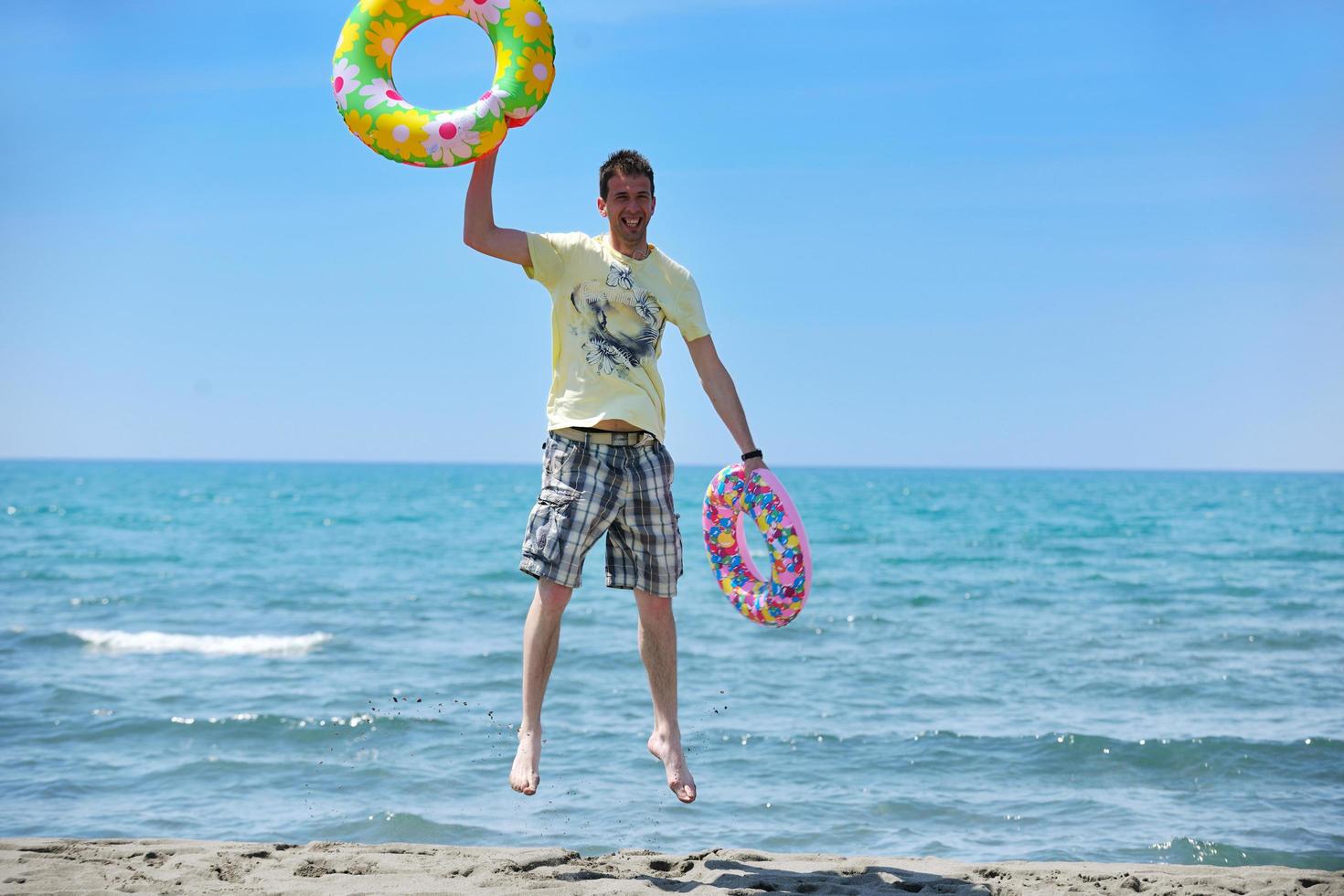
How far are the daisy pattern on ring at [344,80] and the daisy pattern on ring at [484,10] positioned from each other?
0.49 m

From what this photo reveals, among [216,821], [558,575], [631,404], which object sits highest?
[631,404]

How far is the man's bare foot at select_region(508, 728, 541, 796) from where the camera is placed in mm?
4445

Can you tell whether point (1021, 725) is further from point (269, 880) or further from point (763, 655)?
point (269, 880)

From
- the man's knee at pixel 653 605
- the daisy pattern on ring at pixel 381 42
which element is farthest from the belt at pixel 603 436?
the daisy pattern on ring at pixel 381 42

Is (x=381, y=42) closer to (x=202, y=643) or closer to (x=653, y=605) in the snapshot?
(x=653, y=605)

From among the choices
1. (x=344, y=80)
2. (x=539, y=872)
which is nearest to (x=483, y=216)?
(x=344, y=80)

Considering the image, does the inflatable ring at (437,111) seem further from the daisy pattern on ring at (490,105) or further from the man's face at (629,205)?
the man's face at (629,205)

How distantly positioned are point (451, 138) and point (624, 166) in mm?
651

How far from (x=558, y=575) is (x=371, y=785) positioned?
3.47 metres

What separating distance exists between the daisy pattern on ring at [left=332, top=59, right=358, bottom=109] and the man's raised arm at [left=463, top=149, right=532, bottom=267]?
1.77 ft

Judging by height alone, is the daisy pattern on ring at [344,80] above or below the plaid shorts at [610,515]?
above

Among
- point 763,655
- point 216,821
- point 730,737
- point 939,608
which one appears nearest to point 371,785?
point 216,821

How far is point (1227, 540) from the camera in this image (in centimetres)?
2811

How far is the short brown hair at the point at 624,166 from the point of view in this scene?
4.62 m
